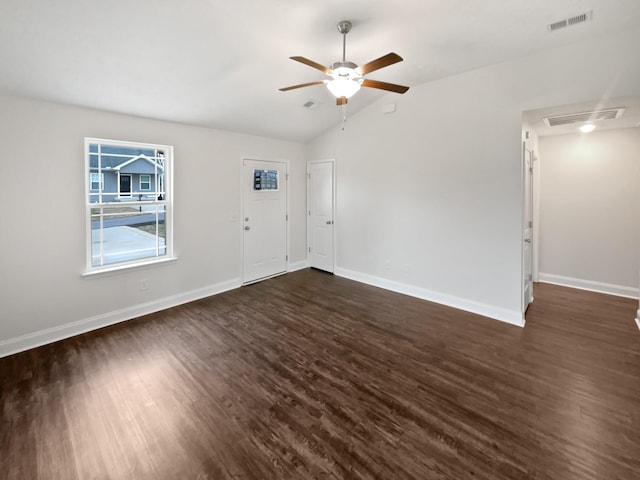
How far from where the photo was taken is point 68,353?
9.69 ft

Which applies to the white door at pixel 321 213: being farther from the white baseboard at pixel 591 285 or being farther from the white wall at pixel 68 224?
the white baseboard at pixel 591 285

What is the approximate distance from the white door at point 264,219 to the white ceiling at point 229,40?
160cm

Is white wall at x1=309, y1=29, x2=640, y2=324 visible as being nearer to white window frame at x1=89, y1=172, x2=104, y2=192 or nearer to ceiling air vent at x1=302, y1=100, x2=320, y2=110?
ceiling air vent at x1=302, y1=100, x2=320, y2=110

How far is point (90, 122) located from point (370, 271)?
4.30 meters

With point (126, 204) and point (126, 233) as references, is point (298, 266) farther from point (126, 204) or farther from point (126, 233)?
point (126, 204)

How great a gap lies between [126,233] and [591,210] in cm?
683

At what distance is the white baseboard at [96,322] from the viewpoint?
299cm

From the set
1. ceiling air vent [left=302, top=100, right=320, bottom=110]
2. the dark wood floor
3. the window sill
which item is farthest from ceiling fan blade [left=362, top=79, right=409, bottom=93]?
the window sill

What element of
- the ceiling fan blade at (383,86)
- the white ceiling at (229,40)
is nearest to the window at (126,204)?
the white ceiling at (229,40)

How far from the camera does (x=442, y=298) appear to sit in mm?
4188

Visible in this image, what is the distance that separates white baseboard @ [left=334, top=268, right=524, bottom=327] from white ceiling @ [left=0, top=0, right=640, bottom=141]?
2922mm

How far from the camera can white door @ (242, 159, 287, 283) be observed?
5.01 meters

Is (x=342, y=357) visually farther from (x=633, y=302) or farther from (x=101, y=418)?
(x=633, y=302)

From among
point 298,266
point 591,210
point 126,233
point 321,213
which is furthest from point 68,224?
point 591,210
